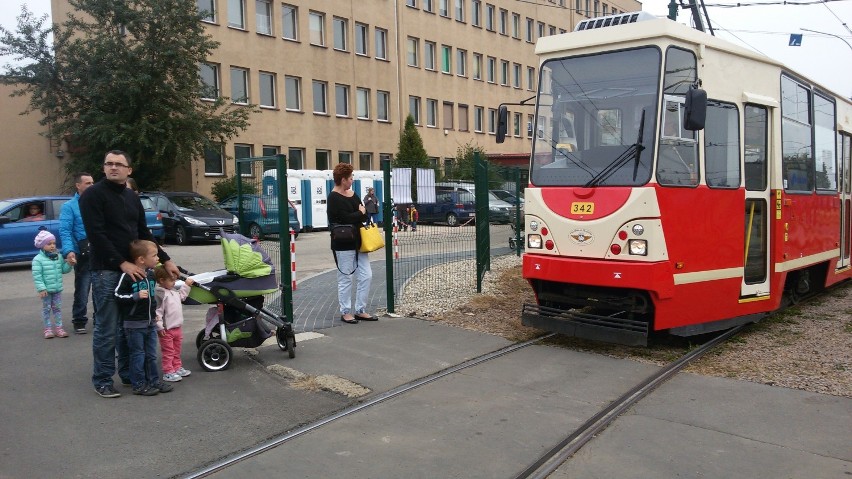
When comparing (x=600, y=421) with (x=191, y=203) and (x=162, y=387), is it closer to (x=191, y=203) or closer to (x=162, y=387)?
(x=162, y=387)

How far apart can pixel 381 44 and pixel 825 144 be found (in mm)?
33183

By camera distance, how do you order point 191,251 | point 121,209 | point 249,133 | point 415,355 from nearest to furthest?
1. point 121,209
2. point 415,355
3. point 191,251
4. point 249,133

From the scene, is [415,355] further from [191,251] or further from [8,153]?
[8,153]

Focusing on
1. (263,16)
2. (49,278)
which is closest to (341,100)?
(263,16)

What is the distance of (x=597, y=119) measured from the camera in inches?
294

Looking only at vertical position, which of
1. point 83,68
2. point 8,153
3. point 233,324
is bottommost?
point 233,324

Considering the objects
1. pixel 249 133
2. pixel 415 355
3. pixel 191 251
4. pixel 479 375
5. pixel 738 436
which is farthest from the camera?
pixel 249 133

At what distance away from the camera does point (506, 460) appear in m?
4.61

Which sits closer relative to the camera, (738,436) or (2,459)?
(2,459)

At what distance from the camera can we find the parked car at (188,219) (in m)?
Answer: 21.3

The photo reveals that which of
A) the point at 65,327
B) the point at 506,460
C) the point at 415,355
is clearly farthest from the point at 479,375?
the point at 65,327

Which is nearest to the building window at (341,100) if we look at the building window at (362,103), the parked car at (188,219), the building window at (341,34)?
the building window at (362,103)

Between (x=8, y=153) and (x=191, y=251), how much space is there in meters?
15.4

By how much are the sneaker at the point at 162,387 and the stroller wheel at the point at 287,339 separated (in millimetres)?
1295
